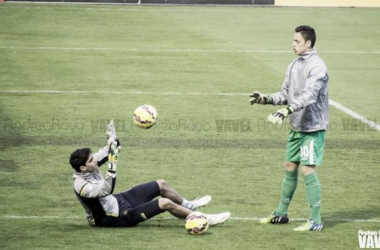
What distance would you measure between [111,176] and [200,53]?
57.1ft

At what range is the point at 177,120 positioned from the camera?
19.4 metres

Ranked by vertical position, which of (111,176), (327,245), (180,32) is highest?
(180,32)

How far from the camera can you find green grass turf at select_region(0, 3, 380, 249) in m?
12.0

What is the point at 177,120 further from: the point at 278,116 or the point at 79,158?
the point at 278,116

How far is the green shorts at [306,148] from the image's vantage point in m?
11.7

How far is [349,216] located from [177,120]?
24.0 feet

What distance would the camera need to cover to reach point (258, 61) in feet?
89.1

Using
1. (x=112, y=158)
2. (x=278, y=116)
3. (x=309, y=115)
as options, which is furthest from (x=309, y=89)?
(x=112, y=158)

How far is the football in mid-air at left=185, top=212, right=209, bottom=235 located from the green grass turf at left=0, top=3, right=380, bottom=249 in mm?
103

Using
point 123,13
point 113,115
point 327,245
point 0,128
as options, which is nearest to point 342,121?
point 113,115

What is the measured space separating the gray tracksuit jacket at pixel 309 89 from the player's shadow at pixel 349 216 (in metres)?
1.31

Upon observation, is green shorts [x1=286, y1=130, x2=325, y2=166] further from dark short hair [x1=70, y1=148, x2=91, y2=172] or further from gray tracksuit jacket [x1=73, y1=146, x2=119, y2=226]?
dark short hair [x1=70, y1=148, x2=91, y2=172]

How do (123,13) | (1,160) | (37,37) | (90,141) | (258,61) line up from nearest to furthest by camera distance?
1. (1,160)
2. (90,141)
3. (258,61)
4. (37,37)
5. (123,13)

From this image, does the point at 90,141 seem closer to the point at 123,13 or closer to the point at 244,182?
the point at 244,182
